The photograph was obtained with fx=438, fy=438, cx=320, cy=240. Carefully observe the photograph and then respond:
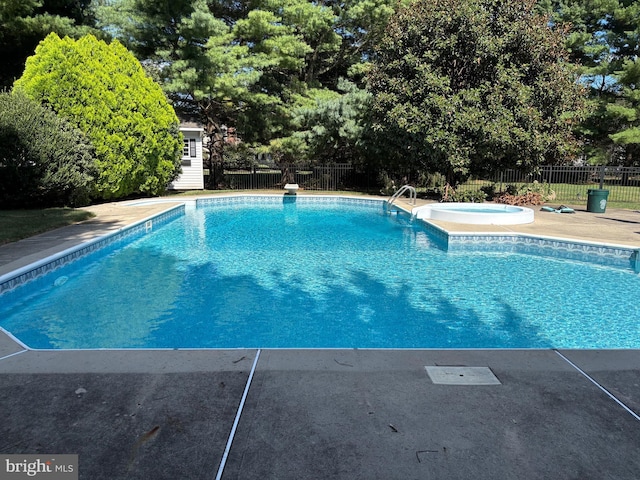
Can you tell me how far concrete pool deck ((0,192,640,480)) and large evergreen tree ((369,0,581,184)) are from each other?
12.6m

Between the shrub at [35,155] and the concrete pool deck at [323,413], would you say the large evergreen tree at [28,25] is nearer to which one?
the shrub at [35,155]

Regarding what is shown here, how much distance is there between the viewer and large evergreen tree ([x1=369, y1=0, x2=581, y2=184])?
14.6 m

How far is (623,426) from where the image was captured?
2.42 m

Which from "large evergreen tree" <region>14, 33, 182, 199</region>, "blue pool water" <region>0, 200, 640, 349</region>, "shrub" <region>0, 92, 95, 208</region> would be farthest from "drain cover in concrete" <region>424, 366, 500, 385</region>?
"large evergreen tree" <region>14, 33, 182, 199</region>

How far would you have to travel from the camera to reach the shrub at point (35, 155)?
11.0 m

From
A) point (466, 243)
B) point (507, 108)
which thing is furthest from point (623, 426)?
point (507, 108)

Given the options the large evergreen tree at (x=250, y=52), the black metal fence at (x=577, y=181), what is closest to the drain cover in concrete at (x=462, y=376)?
the black metal fence at (x=577, y=181)

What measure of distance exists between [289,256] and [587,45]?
28.2 m

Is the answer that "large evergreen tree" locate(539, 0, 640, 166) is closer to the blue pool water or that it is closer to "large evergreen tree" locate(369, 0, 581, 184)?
"large evergreen tree" locate(369, 0, 581, 184)

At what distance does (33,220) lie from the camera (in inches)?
393

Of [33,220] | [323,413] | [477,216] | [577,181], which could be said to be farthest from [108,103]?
[577,181]

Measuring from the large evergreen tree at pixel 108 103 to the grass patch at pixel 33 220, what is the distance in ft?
8.06

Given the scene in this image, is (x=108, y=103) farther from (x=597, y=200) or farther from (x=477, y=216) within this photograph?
(x=597, y=200)

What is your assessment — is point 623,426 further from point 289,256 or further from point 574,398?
point 289,256
